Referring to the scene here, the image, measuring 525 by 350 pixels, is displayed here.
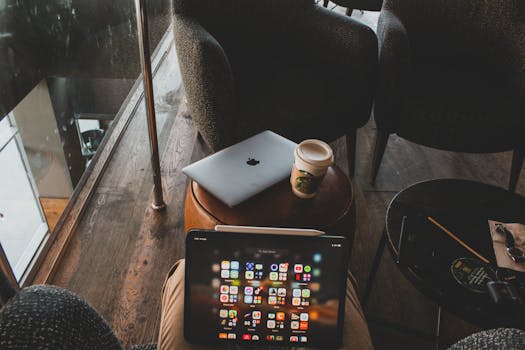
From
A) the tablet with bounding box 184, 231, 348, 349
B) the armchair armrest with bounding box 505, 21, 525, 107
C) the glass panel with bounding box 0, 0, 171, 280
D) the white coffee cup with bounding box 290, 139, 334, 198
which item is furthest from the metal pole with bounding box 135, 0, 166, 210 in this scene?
the armchair armrest with bounding box 505, 21, 525, 107

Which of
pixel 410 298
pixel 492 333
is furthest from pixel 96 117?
pixel 492 333

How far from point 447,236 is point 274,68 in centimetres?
102

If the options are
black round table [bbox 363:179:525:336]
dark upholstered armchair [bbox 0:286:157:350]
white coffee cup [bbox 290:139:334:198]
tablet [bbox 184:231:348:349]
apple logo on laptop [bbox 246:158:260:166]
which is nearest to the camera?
dark upholstered armchair [bbox 0:286:157:350]

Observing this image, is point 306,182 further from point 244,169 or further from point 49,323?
point 49,323

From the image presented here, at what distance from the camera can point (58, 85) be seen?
6.19ft

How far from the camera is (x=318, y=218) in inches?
46.5

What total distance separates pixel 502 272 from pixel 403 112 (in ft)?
2.67

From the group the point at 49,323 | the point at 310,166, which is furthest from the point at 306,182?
the point at 49,323

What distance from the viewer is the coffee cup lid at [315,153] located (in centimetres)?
113

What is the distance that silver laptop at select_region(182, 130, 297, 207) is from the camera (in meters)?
1.19

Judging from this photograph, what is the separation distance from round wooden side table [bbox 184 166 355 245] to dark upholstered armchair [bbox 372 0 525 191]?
65 cm

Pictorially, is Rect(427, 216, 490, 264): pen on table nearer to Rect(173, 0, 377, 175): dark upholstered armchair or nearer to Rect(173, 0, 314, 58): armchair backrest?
Rect(173, 0, 377, 175): dark upholstered armchair

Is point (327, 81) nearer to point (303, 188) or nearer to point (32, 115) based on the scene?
point (303, 188)

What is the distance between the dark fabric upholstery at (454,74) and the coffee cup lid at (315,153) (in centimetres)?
69
